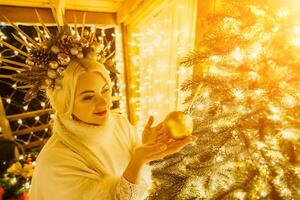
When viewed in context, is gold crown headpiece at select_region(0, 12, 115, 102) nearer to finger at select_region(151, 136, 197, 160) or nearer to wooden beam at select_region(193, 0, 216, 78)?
finger at select_region(151, 136, 197, 160)

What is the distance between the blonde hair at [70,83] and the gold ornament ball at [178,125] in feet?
1.46

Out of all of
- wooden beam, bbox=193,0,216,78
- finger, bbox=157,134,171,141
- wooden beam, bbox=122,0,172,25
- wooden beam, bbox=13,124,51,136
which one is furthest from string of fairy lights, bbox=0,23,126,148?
finger, bbox=157,134,171,141

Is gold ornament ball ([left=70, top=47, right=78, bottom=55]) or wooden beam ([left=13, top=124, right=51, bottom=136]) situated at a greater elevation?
gold ornament ball ([left=70, top=47, right=78, bottom=55])

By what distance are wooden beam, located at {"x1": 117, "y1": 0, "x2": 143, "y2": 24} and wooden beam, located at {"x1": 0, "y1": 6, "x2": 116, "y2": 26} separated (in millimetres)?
131

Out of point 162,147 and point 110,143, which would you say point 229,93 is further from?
point 110,143

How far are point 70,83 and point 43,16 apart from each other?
167cm

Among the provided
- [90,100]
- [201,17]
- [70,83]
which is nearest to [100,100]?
[90,100]

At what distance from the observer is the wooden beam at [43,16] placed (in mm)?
2379

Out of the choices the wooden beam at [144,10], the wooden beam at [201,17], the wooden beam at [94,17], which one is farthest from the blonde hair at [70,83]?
the wooden beam at [94,17]

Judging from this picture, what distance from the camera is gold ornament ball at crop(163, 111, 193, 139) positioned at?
0.95 m

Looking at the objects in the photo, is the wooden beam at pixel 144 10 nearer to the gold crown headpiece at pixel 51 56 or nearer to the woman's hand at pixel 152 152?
the gold crown headpiece at pixel 51 56

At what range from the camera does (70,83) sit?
3.84ft

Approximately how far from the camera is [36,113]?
115 inches

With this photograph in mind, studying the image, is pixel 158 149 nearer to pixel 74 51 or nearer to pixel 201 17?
pixel 74 51
